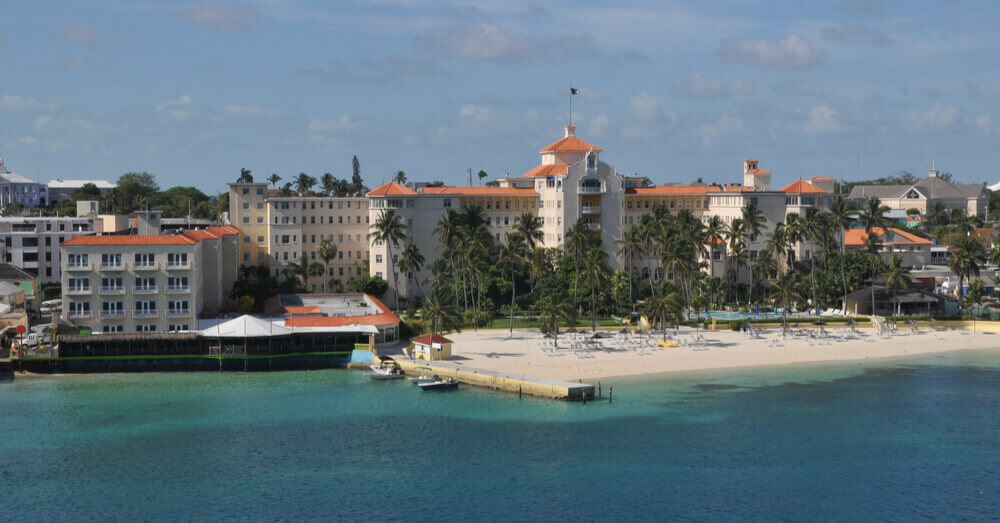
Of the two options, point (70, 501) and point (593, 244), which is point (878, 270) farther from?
point (70, 501)

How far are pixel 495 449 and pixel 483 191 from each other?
62.3 meters

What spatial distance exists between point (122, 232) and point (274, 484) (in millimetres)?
52290

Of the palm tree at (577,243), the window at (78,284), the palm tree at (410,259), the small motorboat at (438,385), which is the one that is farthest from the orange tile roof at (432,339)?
the window at (78,284)

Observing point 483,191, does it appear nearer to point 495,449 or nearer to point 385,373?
point 385,373

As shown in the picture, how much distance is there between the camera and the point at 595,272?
9738 centimetres

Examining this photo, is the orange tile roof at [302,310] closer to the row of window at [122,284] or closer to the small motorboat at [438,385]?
the row of window at [122,284]

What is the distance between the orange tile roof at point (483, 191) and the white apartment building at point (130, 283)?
37.2m

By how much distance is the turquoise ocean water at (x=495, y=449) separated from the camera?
52.3 metres

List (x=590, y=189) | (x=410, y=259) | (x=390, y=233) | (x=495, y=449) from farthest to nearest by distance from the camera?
(x=590, y=189) → (x=390, y=233) → (x=410, y=259) → (x=495, y=449)

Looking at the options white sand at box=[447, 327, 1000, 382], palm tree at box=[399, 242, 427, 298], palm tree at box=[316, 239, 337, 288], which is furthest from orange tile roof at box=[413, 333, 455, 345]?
palm tree at box=[316, 239, 337, 288]

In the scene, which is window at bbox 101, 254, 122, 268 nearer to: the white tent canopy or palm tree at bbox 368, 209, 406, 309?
the white tent canopy

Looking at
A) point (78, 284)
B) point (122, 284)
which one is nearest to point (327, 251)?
point (122, 284)

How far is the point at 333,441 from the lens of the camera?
207 feet

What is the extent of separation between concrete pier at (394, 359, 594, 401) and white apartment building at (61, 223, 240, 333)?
19.3m
